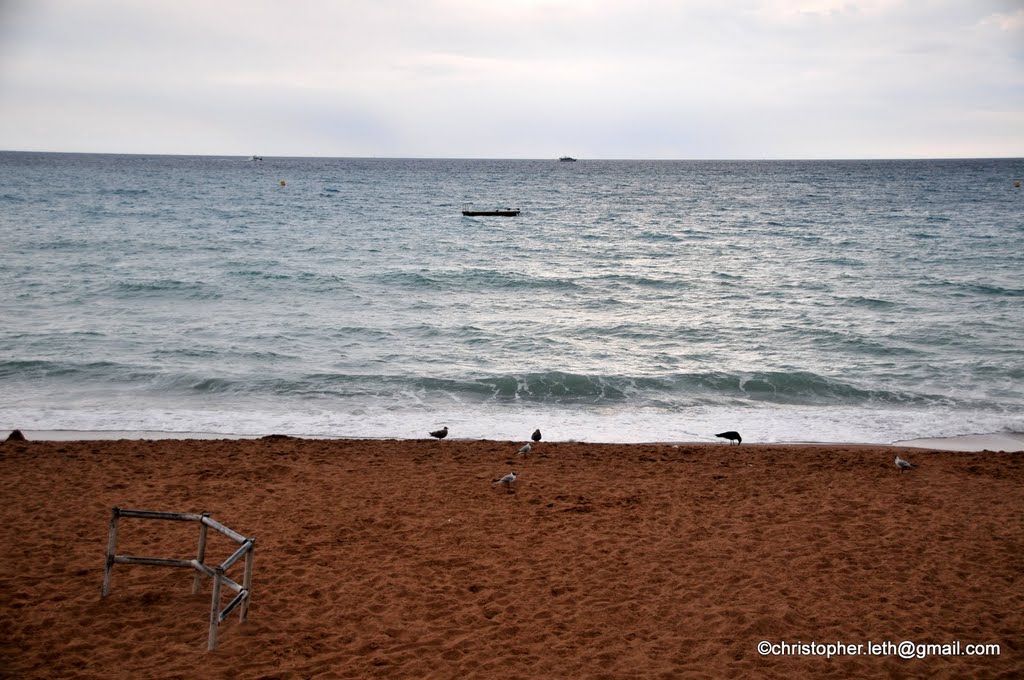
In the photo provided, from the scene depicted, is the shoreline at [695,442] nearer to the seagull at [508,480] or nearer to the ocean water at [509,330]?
the ocean water at [509,330]

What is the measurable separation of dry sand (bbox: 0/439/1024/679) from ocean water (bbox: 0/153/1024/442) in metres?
2.42

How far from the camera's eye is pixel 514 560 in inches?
303

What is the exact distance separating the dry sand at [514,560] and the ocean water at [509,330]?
242 cm

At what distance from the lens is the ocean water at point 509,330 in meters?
14.2

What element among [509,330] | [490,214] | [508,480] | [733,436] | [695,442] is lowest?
[695,442]

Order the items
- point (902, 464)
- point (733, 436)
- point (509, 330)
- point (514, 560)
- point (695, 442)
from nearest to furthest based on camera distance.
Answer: point (514, 560) < point (902, 464) < point (733, 436) < point (695, 442) < point (509, 330)

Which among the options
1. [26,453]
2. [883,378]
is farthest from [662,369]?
[26,453]

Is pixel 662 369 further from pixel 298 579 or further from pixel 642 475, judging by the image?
pixel 298 579

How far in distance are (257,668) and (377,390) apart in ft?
32.8

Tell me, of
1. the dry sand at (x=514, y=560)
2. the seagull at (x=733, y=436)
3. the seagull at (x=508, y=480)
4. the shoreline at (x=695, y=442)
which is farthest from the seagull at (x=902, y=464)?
the seagull at (x=508, y=480)

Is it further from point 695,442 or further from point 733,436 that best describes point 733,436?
point 695,442

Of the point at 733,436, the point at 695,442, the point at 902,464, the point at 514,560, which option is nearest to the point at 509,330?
the point at 695,442

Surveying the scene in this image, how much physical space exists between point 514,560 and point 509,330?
13.4 metres

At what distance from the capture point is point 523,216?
55938 mm
